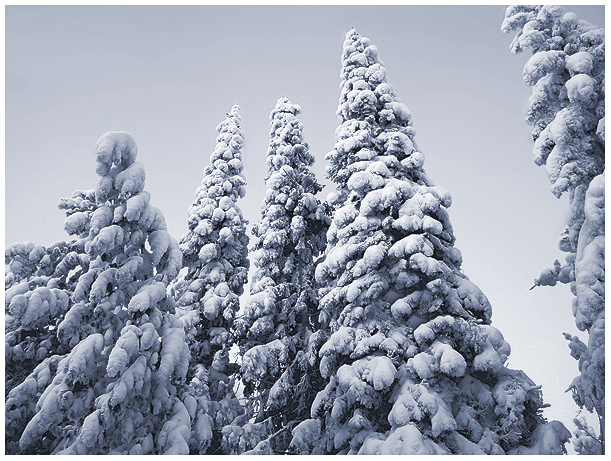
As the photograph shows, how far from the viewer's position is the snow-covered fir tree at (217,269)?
1485 centimetres

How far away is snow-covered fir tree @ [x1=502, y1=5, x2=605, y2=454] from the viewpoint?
7777mm

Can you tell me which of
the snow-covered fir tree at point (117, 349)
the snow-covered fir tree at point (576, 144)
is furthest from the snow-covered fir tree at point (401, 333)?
the snow-covered fir tree at point (117, 349)

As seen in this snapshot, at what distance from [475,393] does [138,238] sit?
774 cm

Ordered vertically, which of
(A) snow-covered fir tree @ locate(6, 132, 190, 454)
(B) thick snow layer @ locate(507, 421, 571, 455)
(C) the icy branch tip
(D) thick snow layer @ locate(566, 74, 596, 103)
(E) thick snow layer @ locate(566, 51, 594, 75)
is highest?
(E) thick snow layer @ locate(566, 51, 594, 75)

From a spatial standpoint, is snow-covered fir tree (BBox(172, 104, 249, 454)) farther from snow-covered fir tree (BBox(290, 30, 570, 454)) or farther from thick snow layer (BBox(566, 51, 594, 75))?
thick snow layer (BBox(566, 51, 594, 75))

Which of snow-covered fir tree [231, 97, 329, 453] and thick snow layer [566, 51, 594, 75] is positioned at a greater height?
thick snow layer [566, 51, 594, 75]

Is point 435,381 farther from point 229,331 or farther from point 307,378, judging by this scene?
point 229,331

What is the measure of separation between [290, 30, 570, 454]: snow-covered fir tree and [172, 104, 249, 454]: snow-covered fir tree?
514cm

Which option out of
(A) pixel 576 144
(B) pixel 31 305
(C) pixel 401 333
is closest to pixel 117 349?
(B) pixel 31 305

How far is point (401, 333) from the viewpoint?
31.5ft

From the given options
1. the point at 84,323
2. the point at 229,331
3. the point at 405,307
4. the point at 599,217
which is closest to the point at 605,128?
the point at 599,217

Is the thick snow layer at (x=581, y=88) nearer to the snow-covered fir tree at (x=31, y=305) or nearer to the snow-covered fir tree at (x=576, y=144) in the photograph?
the snow-covered fir tree at (x=576, y=144)

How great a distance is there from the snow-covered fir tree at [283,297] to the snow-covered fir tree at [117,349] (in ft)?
11.1

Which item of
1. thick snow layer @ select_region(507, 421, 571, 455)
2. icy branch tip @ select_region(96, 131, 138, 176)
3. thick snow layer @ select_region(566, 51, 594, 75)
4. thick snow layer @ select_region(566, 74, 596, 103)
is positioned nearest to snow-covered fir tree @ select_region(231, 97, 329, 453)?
thick snow layer @ select_region(507, 421, 571, 455)
